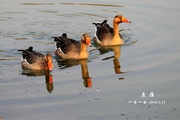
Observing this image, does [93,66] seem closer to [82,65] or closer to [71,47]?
[82,65]

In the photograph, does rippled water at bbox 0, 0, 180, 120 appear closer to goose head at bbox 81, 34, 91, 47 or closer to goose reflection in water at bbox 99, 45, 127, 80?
goose reflection in water at bbox 99, 45, 127, 80

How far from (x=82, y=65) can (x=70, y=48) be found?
4.70 feet

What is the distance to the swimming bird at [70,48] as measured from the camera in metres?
18.3

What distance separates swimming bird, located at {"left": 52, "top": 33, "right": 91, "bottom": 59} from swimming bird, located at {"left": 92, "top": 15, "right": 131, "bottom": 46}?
190 cm

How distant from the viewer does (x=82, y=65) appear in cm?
1759

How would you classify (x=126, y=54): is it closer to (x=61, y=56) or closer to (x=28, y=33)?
(x=61, y=56)

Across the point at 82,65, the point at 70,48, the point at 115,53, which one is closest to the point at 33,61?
the point at 82,65

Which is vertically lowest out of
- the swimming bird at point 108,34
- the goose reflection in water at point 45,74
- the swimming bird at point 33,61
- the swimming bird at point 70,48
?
the goose reflection in water at point 45,74

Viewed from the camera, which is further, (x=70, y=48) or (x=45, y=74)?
(x=70, y=48)

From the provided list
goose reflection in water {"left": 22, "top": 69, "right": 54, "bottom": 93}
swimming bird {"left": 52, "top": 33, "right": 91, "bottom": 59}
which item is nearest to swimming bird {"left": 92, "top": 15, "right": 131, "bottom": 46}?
swimming bird {"left": 52, "top": 33, "right": 91, "bottom": 59}

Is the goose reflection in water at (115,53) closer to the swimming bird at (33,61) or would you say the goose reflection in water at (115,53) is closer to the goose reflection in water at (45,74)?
the goose reflection in water at (45,74)

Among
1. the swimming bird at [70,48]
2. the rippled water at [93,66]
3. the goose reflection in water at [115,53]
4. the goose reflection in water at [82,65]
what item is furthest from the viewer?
the swimming bird at [70,48]

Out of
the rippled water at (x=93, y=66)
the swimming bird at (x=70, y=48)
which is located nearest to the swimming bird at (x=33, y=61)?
the rippled water at (x=93, y=66)

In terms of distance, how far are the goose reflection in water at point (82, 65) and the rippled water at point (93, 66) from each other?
22mm
